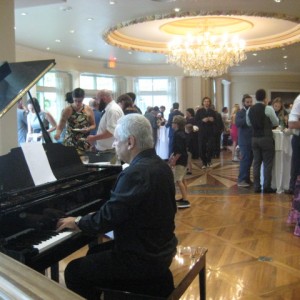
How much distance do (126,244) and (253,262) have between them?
68.4 inches

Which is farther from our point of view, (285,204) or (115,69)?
(115,69)

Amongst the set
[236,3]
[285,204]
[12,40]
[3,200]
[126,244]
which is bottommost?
[285,204]

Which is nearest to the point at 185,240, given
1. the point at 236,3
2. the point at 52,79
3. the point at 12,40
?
the point at 12,40

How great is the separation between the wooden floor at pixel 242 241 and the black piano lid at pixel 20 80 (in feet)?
4.95

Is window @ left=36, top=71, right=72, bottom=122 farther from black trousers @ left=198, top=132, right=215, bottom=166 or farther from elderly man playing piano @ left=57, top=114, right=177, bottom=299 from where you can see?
elderly man playing piano @ left=57, top=114, right=177, bottom=299

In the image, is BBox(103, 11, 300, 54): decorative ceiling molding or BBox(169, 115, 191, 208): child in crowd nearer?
BBox(169, 115, 191, 208): child in crowd

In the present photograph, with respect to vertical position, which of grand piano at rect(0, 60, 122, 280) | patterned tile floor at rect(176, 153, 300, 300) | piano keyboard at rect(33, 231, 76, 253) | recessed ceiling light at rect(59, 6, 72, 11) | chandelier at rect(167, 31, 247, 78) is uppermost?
recessed ceiling light at rect(59, 6, 72, 11)

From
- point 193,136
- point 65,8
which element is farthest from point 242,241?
point 193,136

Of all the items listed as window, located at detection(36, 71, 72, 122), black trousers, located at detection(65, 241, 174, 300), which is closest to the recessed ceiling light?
window, located at detection(36, 71, 72, 122)

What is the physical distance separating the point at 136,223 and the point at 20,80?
4.37 ft

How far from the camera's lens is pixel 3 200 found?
6.20ft

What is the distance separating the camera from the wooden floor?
2.72m

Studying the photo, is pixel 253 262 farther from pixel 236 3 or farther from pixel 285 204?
pixel 236 3

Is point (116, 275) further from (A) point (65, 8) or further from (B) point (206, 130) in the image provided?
(B) point (206, 130)
